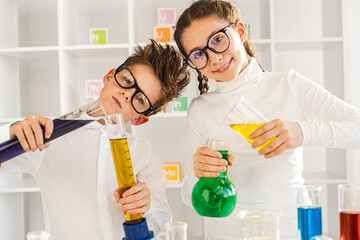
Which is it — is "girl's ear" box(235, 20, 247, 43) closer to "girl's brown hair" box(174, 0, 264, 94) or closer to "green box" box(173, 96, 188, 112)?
"girl's brown hair" box(174, 0, 264, 94)

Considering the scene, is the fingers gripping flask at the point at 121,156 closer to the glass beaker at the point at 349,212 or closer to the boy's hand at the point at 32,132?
the boy's hand at the point at 32,132

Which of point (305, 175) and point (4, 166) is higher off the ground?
point (4, 166)

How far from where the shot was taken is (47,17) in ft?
8.96

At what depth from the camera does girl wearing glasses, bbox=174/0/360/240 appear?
1279 mm

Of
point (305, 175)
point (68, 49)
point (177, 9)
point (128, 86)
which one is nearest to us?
point (128, 86)

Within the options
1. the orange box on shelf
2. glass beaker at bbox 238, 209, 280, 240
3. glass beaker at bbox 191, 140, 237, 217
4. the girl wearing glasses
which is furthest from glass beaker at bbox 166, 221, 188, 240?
the orange box on shelf

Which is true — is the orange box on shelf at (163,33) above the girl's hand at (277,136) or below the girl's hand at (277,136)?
above

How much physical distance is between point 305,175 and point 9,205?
6.53 ft

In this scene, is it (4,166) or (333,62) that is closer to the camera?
(4,166)

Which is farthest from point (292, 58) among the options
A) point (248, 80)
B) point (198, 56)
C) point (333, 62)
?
point (198, 56)

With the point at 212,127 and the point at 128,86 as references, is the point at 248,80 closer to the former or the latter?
the point at 212,127

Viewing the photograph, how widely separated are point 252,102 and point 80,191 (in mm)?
690

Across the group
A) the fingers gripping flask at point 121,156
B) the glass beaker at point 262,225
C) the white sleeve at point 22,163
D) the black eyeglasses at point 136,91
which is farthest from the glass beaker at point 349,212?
the white sleeve at point 22,163

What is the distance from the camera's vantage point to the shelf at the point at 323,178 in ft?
7.61
